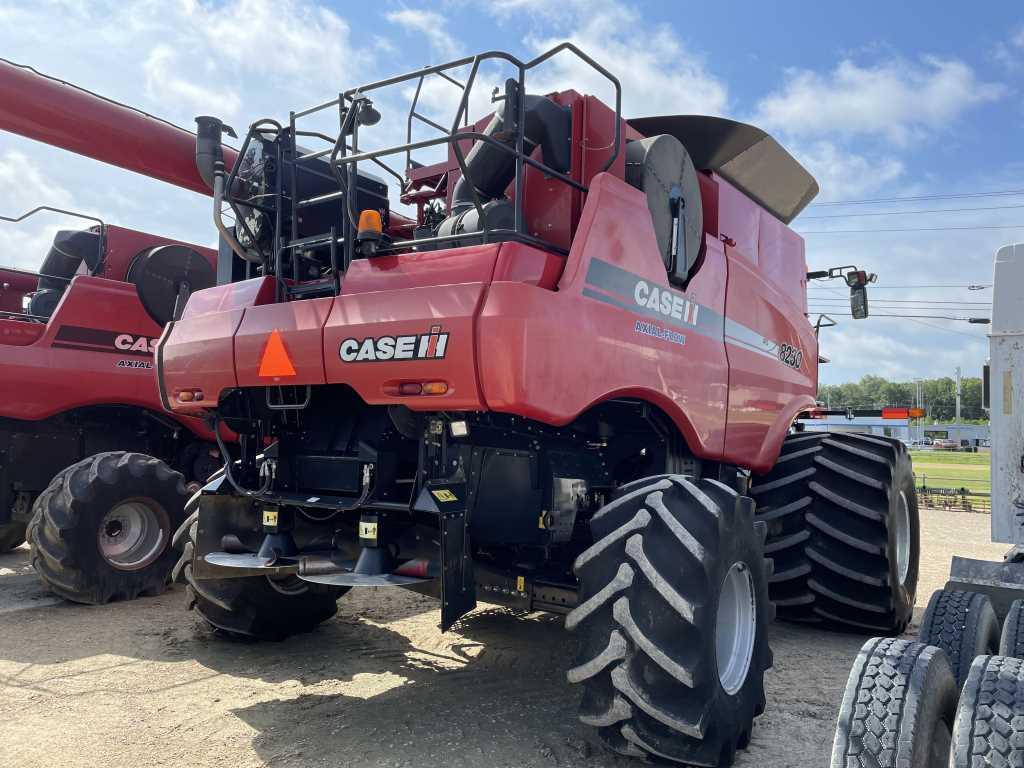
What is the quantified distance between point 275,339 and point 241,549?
1.26m

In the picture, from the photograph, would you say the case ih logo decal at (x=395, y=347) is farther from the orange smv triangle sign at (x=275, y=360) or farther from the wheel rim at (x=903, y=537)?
the wheel rim at (x=903, y=537)

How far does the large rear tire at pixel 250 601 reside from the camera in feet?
16.1

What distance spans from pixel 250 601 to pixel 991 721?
411cm

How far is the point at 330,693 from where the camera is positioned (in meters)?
→ 4.31

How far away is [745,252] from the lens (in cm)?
551

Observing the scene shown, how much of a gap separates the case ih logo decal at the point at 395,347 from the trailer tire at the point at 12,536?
6.72 m

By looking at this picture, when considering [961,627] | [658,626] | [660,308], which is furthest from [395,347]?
[961,627]

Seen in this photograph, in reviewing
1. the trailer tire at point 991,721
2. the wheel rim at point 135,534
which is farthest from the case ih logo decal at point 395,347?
the wheel rim at point 135,534

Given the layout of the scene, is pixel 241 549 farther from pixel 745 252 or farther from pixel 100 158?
pixel 100 158

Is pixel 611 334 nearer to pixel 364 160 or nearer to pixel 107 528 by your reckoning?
pixel 364 160

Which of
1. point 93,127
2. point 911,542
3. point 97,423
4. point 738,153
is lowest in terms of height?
point 911,542

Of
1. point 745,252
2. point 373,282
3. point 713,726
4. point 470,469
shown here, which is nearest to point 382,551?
point 470,469

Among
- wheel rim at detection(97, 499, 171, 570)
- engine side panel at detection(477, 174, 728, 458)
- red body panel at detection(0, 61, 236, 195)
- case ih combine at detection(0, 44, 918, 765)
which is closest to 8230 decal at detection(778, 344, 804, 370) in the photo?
case ih combine at detection(0, 44, 918, 765)

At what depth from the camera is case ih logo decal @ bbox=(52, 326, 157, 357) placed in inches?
308
